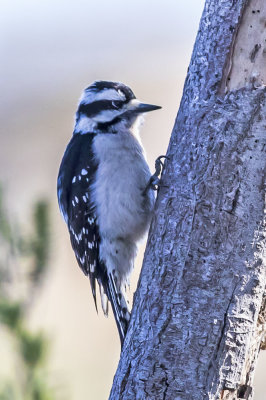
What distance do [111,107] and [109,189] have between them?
19.3 inches

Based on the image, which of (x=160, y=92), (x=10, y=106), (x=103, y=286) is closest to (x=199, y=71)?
(x=103, y=286)

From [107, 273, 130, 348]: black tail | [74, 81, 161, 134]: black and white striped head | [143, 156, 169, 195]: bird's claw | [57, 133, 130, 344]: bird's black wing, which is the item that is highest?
[74, 81, 161, 134]: black and white striped head

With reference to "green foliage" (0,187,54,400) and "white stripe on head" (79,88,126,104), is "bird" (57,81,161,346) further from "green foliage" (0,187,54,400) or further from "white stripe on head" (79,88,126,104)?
"green foliage" (0,187,54,400)

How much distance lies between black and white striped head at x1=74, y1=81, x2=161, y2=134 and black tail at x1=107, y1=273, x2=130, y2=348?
0.86 meters

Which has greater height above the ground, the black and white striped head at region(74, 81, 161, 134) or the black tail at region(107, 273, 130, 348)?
the black and white striped head at region(74, 81, 161, 134)

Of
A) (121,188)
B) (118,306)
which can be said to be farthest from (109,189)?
(118,306)

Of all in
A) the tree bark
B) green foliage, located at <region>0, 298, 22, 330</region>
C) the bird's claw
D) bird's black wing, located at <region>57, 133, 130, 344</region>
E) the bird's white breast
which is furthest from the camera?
bird's black wing, located at <region>57, 133, 130, 344</region>

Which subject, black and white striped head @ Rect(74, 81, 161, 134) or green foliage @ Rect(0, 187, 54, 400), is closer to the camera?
green foliage @ Rect(0, 187, 54, 400)

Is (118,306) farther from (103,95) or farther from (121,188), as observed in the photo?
(103,95)

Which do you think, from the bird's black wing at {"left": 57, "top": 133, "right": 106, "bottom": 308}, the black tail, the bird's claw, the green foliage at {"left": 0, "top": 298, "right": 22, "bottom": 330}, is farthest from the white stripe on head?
the green foliage at {"left": 0, "top": 298, "right": 22, "bottom": 330}

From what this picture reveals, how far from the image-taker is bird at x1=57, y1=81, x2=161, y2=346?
3709 mm

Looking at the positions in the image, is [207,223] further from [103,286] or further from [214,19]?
[103,286]

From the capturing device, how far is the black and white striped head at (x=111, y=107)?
3893mm

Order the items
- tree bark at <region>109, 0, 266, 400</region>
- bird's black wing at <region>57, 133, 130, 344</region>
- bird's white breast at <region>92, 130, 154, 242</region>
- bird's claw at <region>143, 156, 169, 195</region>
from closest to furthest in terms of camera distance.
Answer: tree bark at <region>109, 0, 266, 400</region> → bird's claw at <region>143, 156, 169, 195</region> → bird's white breast at <region>92, 130, 154, 242</region> → bird's black wing at <region>57, 133, 130, 344</region>
